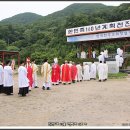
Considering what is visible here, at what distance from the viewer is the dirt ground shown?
359 inches

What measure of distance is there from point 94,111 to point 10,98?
4543 mm

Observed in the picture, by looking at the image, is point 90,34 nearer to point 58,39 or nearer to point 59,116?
point 58,39

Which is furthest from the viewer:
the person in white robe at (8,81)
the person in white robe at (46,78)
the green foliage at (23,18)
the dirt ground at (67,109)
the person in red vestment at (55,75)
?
the green foliage at (23,18)

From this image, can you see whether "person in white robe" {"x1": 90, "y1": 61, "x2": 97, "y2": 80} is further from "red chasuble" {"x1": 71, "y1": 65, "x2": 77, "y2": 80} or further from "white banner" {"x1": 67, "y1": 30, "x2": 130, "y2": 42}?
"white banner" {"x1": 67, "y1": 30, "x2": 130, "y2": 42}

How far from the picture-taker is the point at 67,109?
11031 mm

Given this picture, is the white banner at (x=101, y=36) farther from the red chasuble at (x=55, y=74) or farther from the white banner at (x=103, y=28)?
the red chasuble at (x=55, y=74)

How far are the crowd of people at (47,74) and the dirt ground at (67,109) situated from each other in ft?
1.95

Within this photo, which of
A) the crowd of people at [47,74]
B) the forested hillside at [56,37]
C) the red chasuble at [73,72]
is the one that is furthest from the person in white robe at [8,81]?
the forested hillside at [56,37]

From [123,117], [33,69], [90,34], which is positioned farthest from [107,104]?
[90,34]

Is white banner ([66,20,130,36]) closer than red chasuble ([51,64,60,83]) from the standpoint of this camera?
No

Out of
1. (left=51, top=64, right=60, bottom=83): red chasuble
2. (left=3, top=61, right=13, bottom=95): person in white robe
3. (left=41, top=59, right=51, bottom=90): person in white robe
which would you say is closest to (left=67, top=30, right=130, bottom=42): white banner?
(left=51, top=64, right=60, bottom=83): red chasuble

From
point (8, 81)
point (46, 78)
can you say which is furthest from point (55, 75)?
point (8, 81)

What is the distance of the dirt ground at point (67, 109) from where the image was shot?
9125mm

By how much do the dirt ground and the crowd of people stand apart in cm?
59
